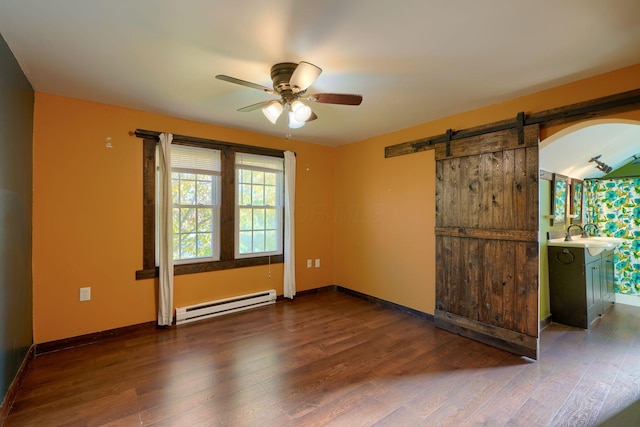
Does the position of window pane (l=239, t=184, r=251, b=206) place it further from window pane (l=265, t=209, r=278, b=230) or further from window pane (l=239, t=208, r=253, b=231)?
window pane (l=265, t=209, r=278, b=230)

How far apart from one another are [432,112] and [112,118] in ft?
11.6

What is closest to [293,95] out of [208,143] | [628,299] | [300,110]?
[300,110]

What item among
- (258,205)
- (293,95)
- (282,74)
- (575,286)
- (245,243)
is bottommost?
(575,286)

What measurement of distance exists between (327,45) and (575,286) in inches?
155

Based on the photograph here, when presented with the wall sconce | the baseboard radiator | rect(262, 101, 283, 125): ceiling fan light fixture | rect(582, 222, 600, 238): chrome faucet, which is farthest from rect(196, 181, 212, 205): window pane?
rect(582, 222, 600, 238): chrome faucet

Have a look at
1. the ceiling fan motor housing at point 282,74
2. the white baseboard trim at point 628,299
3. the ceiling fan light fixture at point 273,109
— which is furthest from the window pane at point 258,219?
the white baseboard trim at point 628,299

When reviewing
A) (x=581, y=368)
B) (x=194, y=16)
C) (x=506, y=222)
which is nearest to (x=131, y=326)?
(x=194, y=16)

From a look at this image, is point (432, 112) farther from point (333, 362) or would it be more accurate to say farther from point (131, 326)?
point (131, 326)

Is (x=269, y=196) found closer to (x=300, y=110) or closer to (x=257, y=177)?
(x=257, y=177)

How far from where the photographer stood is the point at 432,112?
127 inches

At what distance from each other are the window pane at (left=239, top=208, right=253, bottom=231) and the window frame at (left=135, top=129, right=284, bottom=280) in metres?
0.15

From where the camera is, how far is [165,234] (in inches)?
129

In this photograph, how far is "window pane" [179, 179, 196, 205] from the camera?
3.51m

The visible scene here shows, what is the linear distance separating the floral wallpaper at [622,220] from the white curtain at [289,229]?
4870 mm
